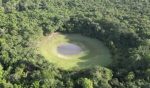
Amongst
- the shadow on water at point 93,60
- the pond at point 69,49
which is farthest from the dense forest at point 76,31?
the pond at point 69,49

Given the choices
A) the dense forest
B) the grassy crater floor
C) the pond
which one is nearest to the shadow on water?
the grassy crater floor

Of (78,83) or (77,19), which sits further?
(77,19)

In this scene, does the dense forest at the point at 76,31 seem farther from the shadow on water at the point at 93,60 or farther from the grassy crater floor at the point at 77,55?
the shadow on water at the point at 93,60

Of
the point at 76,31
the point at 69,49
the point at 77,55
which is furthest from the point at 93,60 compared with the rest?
the point at 76,31

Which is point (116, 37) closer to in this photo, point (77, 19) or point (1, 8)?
point (77, 19)

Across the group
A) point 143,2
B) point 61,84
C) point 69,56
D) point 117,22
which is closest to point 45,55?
point 69,56

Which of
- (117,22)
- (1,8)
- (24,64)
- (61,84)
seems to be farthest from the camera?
(1,8)

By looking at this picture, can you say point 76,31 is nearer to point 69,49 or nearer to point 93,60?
point 69,49
